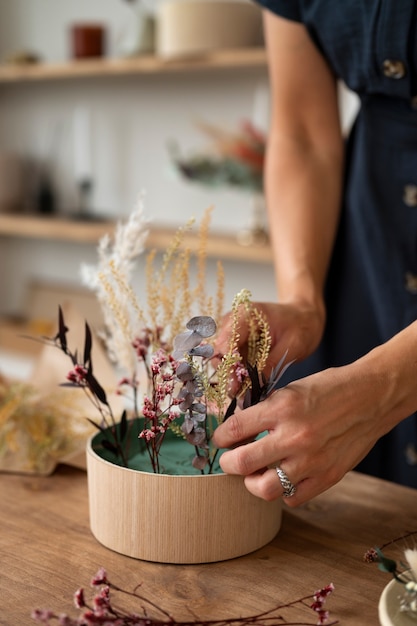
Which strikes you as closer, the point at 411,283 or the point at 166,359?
the point at 166,359

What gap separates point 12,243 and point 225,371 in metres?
3.31

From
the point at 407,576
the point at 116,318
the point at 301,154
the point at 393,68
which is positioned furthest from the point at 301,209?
the point at 407,576

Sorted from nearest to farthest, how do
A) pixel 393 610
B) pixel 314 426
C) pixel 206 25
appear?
1. pixel 393 610
2. pixel 314 426
3. pixel 206 25

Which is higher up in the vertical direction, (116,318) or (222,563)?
(116,318)

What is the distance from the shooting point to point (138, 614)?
30.0 inches

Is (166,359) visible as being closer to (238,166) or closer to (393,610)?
(393,610)

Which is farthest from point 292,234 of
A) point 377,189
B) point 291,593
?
point 291,593

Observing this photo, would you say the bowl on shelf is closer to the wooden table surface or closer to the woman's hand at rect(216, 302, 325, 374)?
the woman's hand at rect(216, 302, 325, 374)

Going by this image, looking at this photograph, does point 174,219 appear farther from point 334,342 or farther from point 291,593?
point 291,593

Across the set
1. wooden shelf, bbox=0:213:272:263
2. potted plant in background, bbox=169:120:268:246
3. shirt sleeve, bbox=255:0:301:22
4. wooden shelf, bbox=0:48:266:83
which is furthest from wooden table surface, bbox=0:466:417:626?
wooden shelf, bbox=0:48:266:83

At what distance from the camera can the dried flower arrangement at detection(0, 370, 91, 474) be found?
1140 millimetres

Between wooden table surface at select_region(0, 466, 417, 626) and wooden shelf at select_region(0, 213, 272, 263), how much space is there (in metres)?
1.75

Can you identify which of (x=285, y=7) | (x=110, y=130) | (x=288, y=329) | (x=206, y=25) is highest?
(x=285, y=7)

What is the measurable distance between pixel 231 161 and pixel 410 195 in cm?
148
